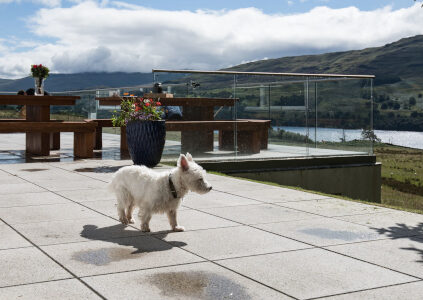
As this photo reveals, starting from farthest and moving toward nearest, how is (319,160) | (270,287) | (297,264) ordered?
(319,160) < (297,264) < (270,287)

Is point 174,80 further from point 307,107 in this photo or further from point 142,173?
point 142,173

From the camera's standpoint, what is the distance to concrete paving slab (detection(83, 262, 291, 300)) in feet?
13.1

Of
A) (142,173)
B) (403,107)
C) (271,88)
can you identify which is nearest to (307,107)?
(271,88)

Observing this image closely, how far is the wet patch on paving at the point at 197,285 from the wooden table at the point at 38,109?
1020 centimetres

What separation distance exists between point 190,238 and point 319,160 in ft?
31.3

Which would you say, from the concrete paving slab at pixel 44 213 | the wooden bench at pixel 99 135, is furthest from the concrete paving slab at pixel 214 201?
the wooden bench at pixel 99 135

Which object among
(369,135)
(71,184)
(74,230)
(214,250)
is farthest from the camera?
(369,135)

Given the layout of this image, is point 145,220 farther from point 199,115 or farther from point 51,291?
point 199,115

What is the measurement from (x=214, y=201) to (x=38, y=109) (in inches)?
324

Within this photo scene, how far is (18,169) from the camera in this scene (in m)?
11.8

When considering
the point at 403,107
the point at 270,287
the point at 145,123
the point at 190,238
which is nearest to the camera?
the point at 270,287

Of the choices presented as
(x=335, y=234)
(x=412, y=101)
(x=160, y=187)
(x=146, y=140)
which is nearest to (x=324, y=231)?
(x=335, y=234)

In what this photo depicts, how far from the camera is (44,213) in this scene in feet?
23.0

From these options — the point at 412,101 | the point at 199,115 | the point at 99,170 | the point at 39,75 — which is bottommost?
the point at 99,170
